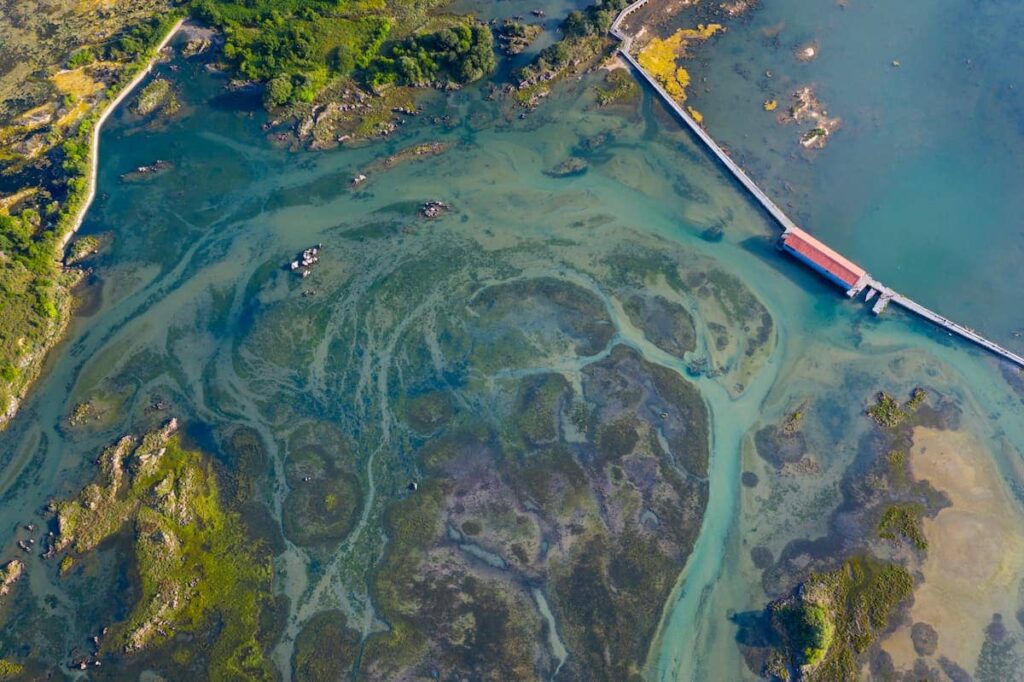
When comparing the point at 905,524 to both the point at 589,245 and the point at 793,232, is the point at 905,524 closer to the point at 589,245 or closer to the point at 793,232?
the point at 793,232

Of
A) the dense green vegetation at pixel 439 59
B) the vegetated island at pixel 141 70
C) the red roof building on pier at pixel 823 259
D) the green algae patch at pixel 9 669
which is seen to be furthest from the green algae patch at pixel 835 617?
the vegetated island at pixel 141 70

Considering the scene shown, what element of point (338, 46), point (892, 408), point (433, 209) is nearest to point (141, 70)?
point (338, 46)

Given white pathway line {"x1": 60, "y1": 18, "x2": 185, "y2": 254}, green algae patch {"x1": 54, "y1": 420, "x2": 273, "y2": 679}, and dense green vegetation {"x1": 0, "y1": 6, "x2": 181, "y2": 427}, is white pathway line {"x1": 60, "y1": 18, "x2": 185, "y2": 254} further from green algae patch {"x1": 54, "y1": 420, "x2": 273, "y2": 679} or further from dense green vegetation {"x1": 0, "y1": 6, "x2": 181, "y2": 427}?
green algae patch {"x1": 54, "y1": 420, "x2": 273, "y2": 679}

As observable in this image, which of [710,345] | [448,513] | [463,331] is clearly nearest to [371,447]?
[448,513]

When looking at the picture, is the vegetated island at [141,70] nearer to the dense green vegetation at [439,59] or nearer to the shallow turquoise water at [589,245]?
the dense green vegetation at [439,59]

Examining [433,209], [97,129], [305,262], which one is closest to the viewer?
[305,262]
